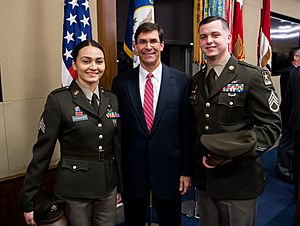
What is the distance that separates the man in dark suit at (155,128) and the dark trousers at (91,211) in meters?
0.20

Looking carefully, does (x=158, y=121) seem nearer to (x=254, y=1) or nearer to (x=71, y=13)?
(x=71, y=13)

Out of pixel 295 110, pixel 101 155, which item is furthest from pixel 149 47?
pixel 295 110

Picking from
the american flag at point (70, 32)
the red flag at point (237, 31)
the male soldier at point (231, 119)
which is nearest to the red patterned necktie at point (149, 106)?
the male soldier at point (231, 119)

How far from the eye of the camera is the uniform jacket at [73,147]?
1473 millimetres

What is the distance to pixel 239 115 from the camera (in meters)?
1.53

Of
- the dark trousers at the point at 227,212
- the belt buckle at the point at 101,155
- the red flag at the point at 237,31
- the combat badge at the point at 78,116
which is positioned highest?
the red flag at the point at 237,31

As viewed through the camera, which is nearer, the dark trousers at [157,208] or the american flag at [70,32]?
the dark trousers at [157,208]

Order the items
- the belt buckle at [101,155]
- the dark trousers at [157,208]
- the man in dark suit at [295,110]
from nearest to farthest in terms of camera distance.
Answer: the belt buckle at [101,155] < the dark trousers at [157,208] < the man in dark suit at [295,110]

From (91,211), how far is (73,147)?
14.7 inches

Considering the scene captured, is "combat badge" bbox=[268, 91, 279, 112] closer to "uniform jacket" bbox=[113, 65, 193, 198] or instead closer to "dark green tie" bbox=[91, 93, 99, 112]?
"uniform jacket" bbox=[113, 65, 193, 198]

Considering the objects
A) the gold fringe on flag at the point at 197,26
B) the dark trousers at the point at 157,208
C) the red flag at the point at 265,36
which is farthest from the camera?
the red flag at the point at 265,36

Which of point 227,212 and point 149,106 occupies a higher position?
point 149,106

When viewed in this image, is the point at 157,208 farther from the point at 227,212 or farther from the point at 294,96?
the point at 294,96

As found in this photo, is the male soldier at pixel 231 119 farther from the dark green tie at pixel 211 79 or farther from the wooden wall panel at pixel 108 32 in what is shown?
the wooden wall panel at pixel 108 32
